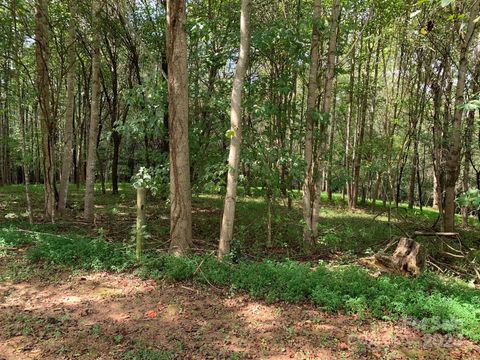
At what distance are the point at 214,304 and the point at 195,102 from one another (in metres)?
4.30

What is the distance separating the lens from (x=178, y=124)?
5.95 metres

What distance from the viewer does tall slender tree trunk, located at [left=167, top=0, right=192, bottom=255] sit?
5711 millimetres

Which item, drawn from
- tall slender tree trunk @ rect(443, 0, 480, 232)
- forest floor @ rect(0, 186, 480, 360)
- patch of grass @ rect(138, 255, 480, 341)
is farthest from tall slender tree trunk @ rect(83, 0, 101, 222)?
tall slender tree trunk @ rect(443, 0, 480, 232)

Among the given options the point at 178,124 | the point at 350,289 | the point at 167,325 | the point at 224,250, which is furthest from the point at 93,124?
the point at 350,289

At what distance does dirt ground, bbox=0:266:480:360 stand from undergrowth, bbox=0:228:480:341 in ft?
0.59

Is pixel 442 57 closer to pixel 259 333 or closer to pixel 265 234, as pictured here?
pixel 265 234

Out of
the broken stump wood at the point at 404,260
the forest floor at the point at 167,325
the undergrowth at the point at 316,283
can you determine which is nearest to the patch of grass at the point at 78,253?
the undergrowth at the point at 316,283

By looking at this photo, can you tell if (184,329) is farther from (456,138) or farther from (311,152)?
(456,138)

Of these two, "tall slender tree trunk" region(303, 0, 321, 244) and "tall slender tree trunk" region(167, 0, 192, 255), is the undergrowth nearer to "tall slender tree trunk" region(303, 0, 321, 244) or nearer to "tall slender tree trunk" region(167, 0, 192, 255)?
"tall slender tree trunk" region(167, 0, 192, 255)

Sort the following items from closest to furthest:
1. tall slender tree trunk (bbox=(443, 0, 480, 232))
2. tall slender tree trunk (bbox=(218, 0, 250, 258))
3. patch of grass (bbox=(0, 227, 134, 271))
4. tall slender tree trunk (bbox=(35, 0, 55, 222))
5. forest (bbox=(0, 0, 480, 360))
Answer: forest (bbox=(0, 0, 480, 360)) < tall slender tree trunk (bbox=(218, 0, 250, 258)) < patch of grass (bbox=(0, 227, 134, 271)) < tall slender tree trunk (bbox=(443, 0, 480, 232)) < tall slender tree trunk (bbox=(35, 0, 55, 222))

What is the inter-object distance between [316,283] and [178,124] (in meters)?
3.46

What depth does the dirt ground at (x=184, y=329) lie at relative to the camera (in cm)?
356

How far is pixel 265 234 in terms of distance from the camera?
28.7 feet

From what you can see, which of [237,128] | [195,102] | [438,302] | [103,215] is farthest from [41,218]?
[438,302]
